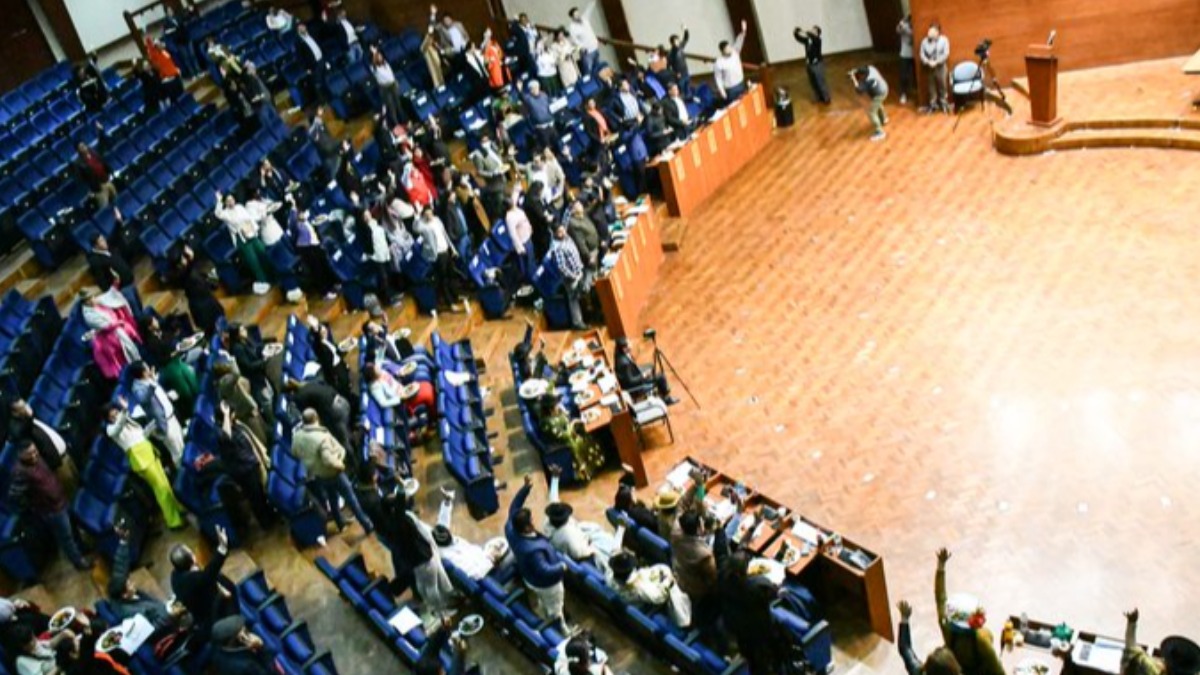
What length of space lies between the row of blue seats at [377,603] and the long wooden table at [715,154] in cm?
644

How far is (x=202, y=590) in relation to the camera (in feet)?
20.9

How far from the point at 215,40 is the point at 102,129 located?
106 inches

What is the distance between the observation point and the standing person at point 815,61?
13.9 metres

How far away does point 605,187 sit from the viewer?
11492 mm

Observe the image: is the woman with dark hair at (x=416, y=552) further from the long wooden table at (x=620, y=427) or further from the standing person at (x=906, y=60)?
the standing person at (x=906, y=60)

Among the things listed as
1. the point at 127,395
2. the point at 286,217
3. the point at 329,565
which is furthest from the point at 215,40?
the point at 329,565

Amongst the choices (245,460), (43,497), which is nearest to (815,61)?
(245,460)

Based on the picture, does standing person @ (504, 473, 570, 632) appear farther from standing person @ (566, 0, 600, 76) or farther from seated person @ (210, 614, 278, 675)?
standing person @ (566, 0, 600, 76)

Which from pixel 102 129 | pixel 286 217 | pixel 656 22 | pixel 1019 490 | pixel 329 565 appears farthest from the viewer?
pixel 656 22

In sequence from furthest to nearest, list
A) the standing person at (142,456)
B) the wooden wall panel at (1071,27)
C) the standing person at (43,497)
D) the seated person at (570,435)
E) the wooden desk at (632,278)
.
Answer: the wooden wall panel at (1071,27)
the wooden desk at (632,278)
the seated person at (570,435)
the standing person at (142,456)
the standing person at (43,497)

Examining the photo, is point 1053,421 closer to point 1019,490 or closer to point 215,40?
point 1019,490

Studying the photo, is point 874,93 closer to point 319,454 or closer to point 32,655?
point 319,454

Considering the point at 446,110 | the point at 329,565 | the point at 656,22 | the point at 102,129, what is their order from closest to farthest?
1. the point at 329,565
2. the point at 102,129
3. the point at 446,110
4. the point at 656,22

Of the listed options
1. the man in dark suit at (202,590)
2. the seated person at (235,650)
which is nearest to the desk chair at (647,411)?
the man in dark suit at (202,590)
